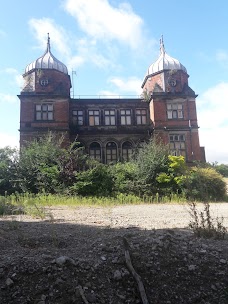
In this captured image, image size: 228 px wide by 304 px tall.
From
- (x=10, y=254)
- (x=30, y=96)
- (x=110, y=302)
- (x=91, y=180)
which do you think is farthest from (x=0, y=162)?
(x=110, y=302)

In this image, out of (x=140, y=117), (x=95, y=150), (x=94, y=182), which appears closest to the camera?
(x=94, y=182)

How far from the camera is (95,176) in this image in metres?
16.4

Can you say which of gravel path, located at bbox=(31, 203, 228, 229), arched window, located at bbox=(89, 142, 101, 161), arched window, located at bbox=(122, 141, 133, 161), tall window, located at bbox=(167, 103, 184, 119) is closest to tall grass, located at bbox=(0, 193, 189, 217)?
gravel path, located at bbox=(31, 203, 228, 229)

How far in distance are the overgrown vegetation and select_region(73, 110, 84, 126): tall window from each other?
946 cm

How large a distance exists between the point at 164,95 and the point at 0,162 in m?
16.8

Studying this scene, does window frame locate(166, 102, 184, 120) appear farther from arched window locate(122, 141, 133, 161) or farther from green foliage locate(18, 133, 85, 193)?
green foliage locate(18, 133, 85, 193)

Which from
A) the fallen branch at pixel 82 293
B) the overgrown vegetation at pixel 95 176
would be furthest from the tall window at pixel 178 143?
the fallen branch at pixel 82 293

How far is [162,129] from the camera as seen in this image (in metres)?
27.5

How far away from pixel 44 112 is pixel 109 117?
250 inches

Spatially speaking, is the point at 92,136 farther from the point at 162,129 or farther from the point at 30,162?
the point at 30,162

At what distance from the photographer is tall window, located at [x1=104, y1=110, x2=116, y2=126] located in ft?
Result: 94.7

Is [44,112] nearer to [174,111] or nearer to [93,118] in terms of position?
[93,118]

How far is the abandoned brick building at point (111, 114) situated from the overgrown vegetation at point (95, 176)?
816 cm

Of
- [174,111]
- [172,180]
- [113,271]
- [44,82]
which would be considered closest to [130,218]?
[113,271]
